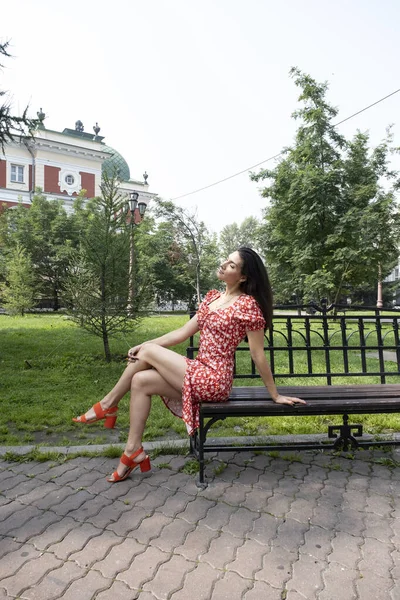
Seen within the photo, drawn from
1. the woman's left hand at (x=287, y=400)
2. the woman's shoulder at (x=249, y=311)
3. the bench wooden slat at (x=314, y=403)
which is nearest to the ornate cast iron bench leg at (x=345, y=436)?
the bench wooden slat at (x=314, y=403)

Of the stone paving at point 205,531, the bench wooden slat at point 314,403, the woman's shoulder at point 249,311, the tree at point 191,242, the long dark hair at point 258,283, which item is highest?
the tree at point 191,242

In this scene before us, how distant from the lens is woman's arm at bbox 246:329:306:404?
2.87 meters

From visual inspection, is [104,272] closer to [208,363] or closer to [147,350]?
[147,350]

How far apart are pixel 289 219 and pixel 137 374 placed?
54.6 feet

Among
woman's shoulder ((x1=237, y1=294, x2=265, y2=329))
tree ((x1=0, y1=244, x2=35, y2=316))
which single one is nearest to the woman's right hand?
woman's shoulder ((x1=237, y1=294, x2=265, y2=329))

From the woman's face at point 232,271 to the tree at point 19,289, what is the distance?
18.3 m

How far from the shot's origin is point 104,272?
24.4 ft

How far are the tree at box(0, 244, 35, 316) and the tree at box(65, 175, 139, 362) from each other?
13204 millimetres

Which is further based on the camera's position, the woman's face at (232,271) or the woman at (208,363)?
the woman's face at (232,271)

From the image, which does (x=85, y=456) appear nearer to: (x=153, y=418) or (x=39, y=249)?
(x=153, y=418)

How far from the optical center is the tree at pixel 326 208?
1634 centimetres

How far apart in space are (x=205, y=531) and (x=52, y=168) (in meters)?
41.6

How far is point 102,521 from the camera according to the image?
7.97ft

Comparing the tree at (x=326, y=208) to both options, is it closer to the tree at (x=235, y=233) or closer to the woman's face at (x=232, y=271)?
the woman's face at (x=232, y=271)
